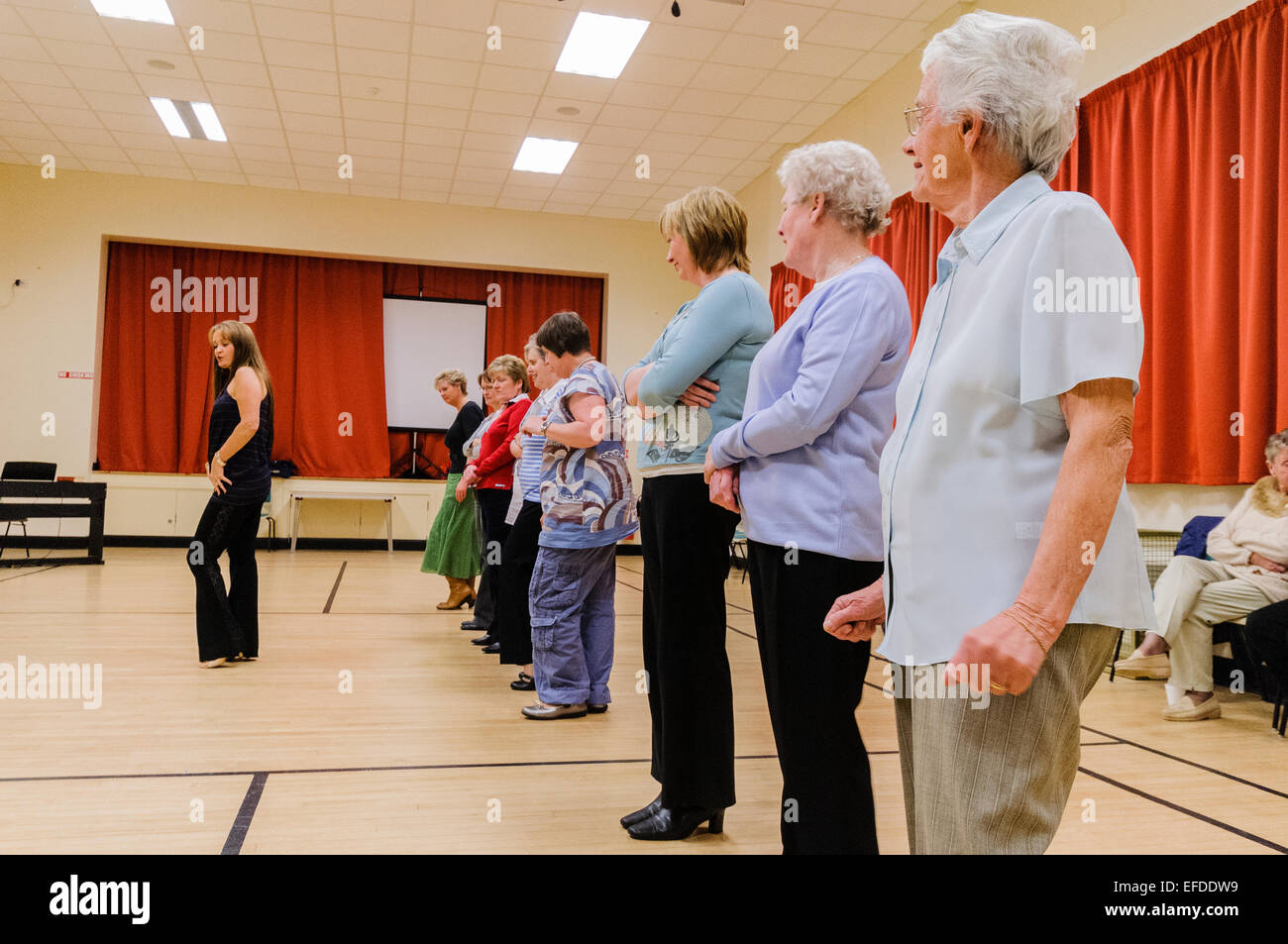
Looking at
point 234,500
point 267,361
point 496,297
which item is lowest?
point 234,500

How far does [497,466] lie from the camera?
4219mm

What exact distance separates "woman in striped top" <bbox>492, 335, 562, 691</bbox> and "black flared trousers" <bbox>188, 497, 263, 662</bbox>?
3.74 feet

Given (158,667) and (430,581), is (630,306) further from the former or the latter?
(158,667)

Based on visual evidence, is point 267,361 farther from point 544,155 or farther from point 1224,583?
point 1224,583

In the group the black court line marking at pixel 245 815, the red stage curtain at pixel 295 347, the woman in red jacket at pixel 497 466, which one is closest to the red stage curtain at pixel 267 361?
the red stage curtain at pixel 295 347

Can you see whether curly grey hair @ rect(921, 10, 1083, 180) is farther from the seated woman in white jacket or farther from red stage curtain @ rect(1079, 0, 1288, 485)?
red stage curtain @ rect(1079, 0, 1288, 485)

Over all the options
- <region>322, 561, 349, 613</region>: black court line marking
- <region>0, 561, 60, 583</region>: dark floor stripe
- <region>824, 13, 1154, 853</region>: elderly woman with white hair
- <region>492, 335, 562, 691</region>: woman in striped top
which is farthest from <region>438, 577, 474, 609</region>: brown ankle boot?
<region>824, 13, 1154, 853</region>: elderly woman with white hair

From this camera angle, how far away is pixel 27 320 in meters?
8.97

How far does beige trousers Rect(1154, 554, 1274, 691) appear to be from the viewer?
133 inches

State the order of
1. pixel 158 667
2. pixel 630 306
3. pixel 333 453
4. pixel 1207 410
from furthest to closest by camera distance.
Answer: pixel 630 306, pixel 333 453, pixel 1207 410, pixel 158 667

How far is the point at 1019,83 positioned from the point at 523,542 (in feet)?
9.36

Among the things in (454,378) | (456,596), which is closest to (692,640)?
(456,596)
